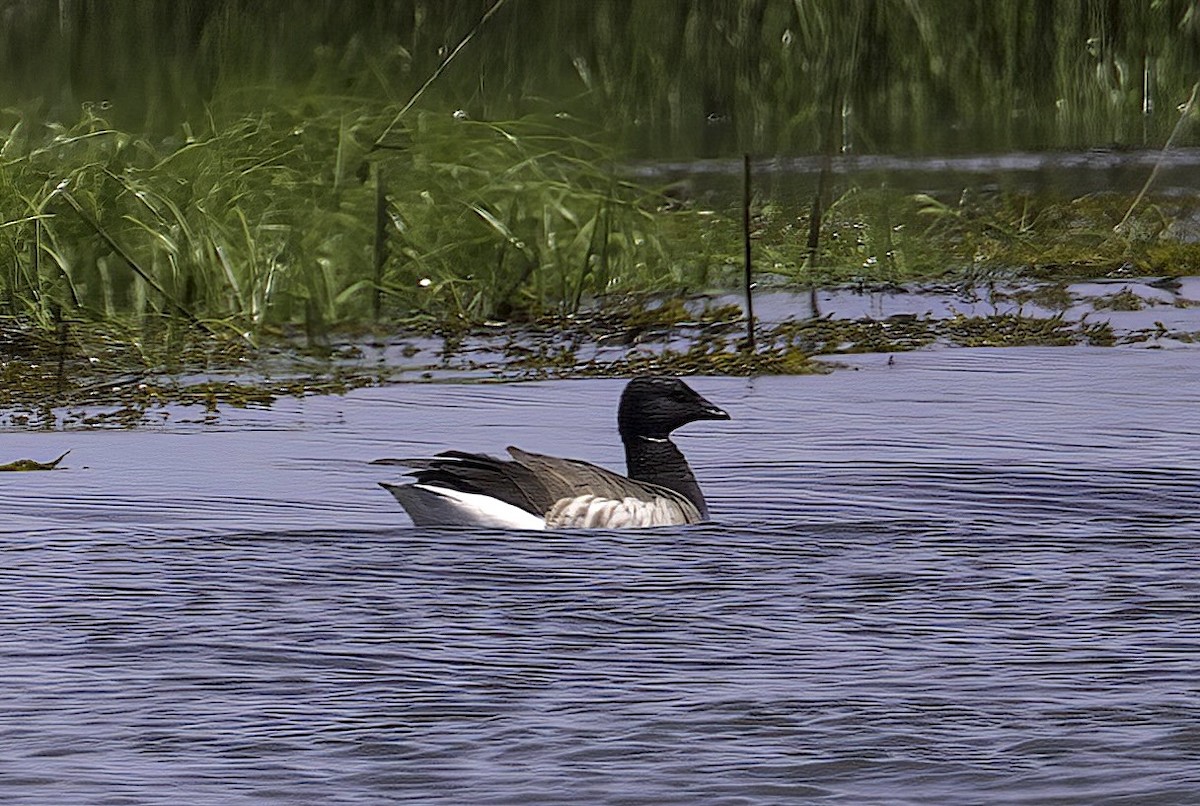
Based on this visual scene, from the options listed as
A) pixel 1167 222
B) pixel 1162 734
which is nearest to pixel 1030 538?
pixel 1162 734

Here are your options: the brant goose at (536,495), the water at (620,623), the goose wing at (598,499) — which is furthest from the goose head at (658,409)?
the goose wing at (598,499)

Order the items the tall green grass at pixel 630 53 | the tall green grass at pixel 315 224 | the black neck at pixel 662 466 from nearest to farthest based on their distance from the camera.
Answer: the black neck at pixel 662 466 < the tall green grass at pixel 315 224 < the tall green grass at pixel 630 53

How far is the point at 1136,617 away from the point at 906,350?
490cm

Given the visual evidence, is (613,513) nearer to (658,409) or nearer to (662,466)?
(662,466)

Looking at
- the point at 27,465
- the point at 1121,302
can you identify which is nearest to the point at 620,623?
the point at 27,465

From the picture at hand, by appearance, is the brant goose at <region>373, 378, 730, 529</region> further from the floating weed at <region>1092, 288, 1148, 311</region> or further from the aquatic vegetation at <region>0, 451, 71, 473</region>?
the floating weed at <region>1092, 288, 1148, 311</region>

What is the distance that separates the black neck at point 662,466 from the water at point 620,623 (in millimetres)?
161

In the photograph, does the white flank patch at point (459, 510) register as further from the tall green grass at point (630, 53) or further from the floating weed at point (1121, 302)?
the tall green grass at point (630, 53)

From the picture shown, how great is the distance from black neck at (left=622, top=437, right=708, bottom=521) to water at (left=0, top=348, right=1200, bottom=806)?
0.16 meters

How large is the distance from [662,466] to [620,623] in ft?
5.60

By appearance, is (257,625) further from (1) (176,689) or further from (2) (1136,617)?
(2) (1136,617)

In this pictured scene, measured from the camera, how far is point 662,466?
751cm

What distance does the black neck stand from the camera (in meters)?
7.27

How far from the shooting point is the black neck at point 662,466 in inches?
286
